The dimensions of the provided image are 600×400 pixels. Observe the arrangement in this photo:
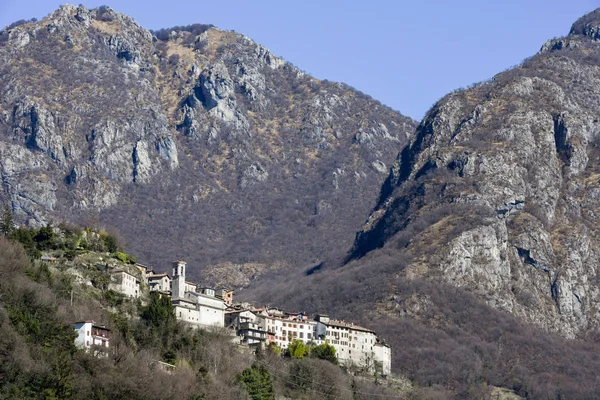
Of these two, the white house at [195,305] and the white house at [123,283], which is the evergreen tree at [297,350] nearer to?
the white house at [195,305]

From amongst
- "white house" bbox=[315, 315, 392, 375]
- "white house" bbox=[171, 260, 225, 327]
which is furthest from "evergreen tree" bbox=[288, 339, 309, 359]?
"white house" bbox=[315, 315, 392, 375]

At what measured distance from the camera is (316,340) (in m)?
150

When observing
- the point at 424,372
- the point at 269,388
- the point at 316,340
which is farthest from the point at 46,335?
the point at 424,372

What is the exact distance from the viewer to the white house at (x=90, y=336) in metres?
107

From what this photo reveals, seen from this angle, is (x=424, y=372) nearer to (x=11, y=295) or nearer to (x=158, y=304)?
(x=158, y=304)

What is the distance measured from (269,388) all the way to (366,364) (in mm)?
33081

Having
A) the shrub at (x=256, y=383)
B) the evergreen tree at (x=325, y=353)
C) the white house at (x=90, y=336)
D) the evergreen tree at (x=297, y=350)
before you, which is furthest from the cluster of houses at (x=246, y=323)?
the shrub at (x=256, y=383)

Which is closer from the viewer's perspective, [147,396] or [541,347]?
[147,396]

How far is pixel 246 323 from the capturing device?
13988 cm

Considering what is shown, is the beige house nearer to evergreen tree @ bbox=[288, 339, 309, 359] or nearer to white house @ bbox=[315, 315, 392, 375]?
evergreen tree @ bbox=[288, 339, 309, 359]

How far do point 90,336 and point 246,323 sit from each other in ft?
111

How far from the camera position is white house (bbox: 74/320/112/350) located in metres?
107

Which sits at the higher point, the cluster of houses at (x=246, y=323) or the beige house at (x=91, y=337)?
the cluster of houses at (x=246, y=323)

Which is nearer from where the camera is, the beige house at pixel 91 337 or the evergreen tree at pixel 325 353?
the beige house at pixel 91 337
